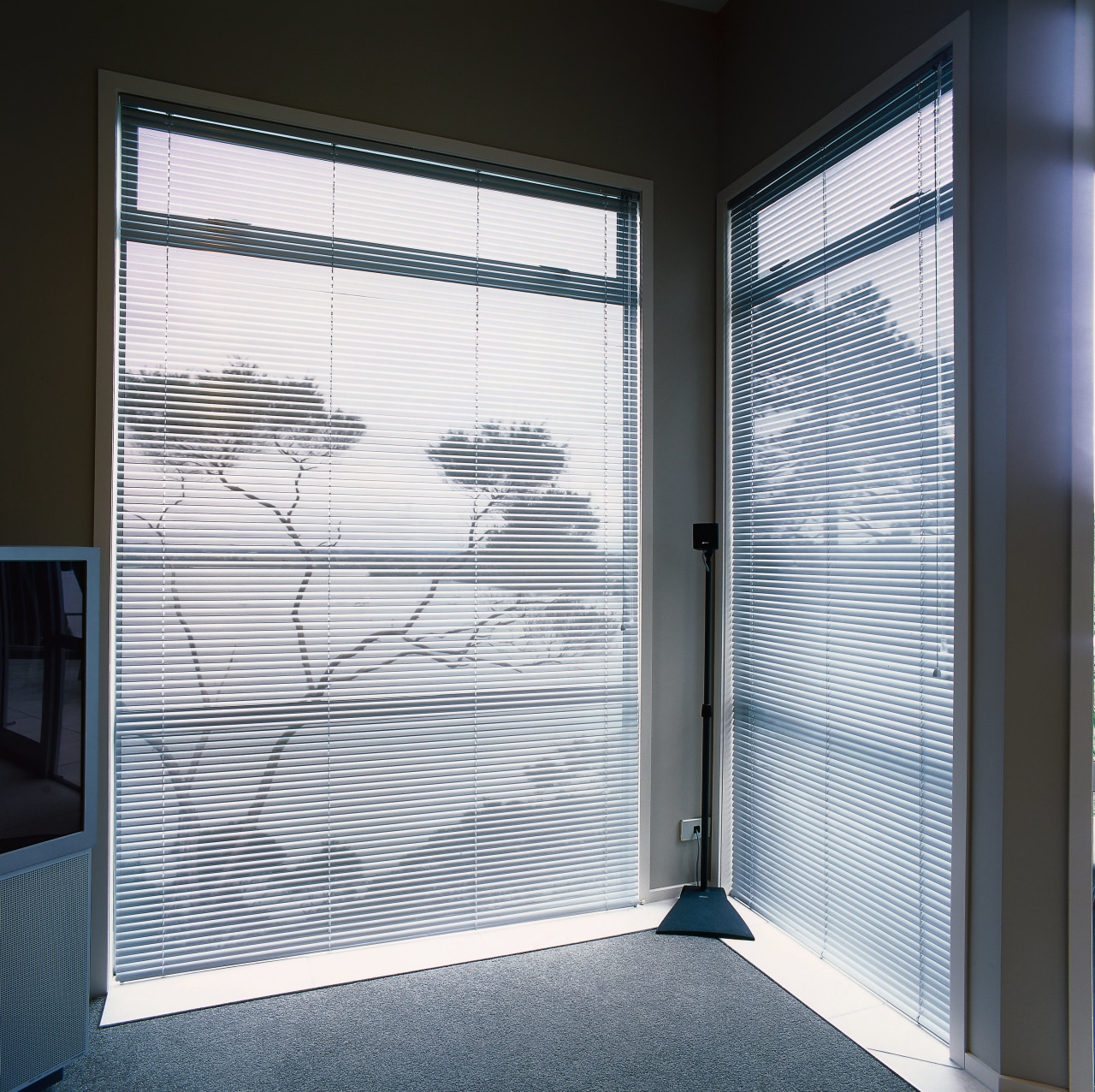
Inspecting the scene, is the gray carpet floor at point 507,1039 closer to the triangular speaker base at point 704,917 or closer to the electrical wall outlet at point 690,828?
the triangular speaker base at point 704,917

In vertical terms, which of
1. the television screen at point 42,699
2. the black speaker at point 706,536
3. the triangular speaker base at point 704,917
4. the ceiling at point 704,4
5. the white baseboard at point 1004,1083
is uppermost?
the ceiling at point 704,4

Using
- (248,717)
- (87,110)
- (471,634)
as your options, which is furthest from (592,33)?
(248,717)

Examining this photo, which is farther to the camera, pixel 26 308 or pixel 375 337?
pixel 375 337

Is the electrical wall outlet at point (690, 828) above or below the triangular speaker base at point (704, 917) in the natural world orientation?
above

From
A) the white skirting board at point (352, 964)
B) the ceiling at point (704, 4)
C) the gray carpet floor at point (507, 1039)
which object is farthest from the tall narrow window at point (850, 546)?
the ceiling at point (704, 4)

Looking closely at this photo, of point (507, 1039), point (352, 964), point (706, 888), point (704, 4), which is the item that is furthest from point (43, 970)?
point (704, 4)

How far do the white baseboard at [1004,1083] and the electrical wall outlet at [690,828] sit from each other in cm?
123

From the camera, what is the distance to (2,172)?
88.8 inches

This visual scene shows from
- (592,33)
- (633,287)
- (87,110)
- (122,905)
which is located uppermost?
(592,33)

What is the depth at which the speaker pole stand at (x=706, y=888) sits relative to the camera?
2.77 m

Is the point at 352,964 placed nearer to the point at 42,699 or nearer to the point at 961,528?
the point at 42,699

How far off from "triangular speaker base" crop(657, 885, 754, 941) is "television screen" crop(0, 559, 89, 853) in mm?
1974

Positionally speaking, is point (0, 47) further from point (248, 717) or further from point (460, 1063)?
point (460, 1063)

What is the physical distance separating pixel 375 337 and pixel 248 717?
1.34 meters
